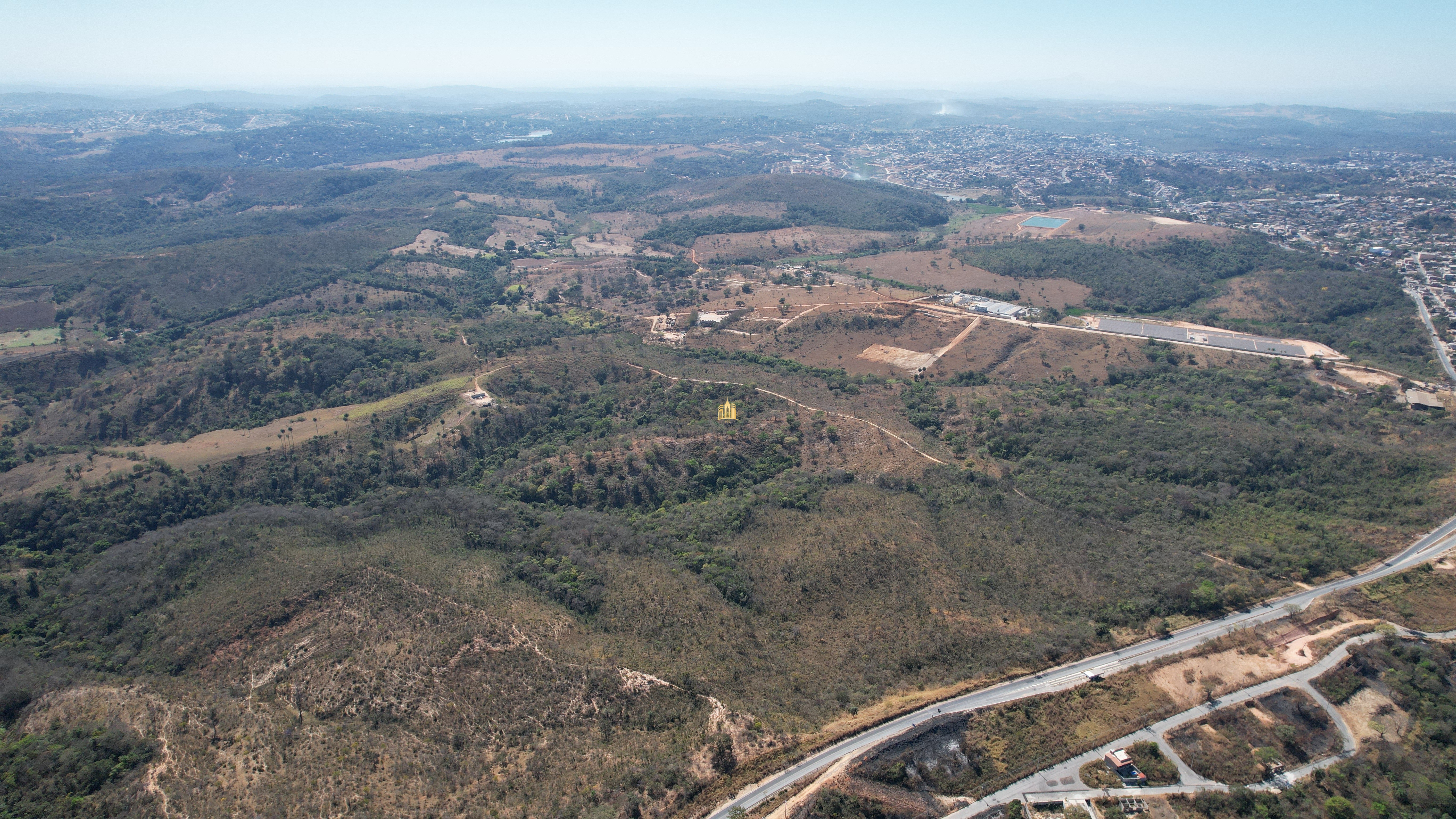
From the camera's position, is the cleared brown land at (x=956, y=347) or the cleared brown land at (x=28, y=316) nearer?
the cleared brown land at (x=956, y=347)

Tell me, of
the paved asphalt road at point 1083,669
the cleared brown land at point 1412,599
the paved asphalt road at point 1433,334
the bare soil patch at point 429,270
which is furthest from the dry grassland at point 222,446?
the paved asphalt road at point 1433,334

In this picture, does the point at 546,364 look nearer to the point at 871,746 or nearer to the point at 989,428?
the point at 989,428

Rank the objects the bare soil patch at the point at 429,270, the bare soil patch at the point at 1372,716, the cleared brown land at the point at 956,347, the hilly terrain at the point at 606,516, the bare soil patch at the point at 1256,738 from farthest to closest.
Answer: the bare soil patch at the point at 429,270
the cleared brown land at the point at 956,347
the hilly terrain at the point at 606,516
the bare soil patch at the point at 1372,716
the bare soil patch at the point at 1256,738

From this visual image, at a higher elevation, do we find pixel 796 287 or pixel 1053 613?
pixel 796 287

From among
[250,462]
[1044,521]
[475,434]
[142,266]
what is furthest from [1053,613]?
[142,266]

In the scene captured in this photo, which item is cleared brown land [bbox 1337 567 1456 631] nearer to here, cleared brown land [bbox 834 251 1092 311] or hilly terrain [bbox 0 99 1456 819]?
hilly terrain [bbox 0 99 1456 819]

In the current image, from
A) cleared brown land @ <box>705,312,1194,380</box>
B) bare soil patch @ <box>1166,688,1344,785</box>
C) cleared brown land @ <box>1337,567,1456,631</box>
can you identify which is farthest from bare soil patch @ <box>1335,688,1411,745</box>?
cleared brown land @ <box>705,312,1194,380</box>

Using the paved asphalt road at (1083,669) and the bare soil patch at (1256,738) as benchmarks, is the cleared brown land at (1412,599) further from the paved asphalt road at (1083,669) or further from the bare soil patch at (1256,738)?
the bare soil patch at (1256,738)
